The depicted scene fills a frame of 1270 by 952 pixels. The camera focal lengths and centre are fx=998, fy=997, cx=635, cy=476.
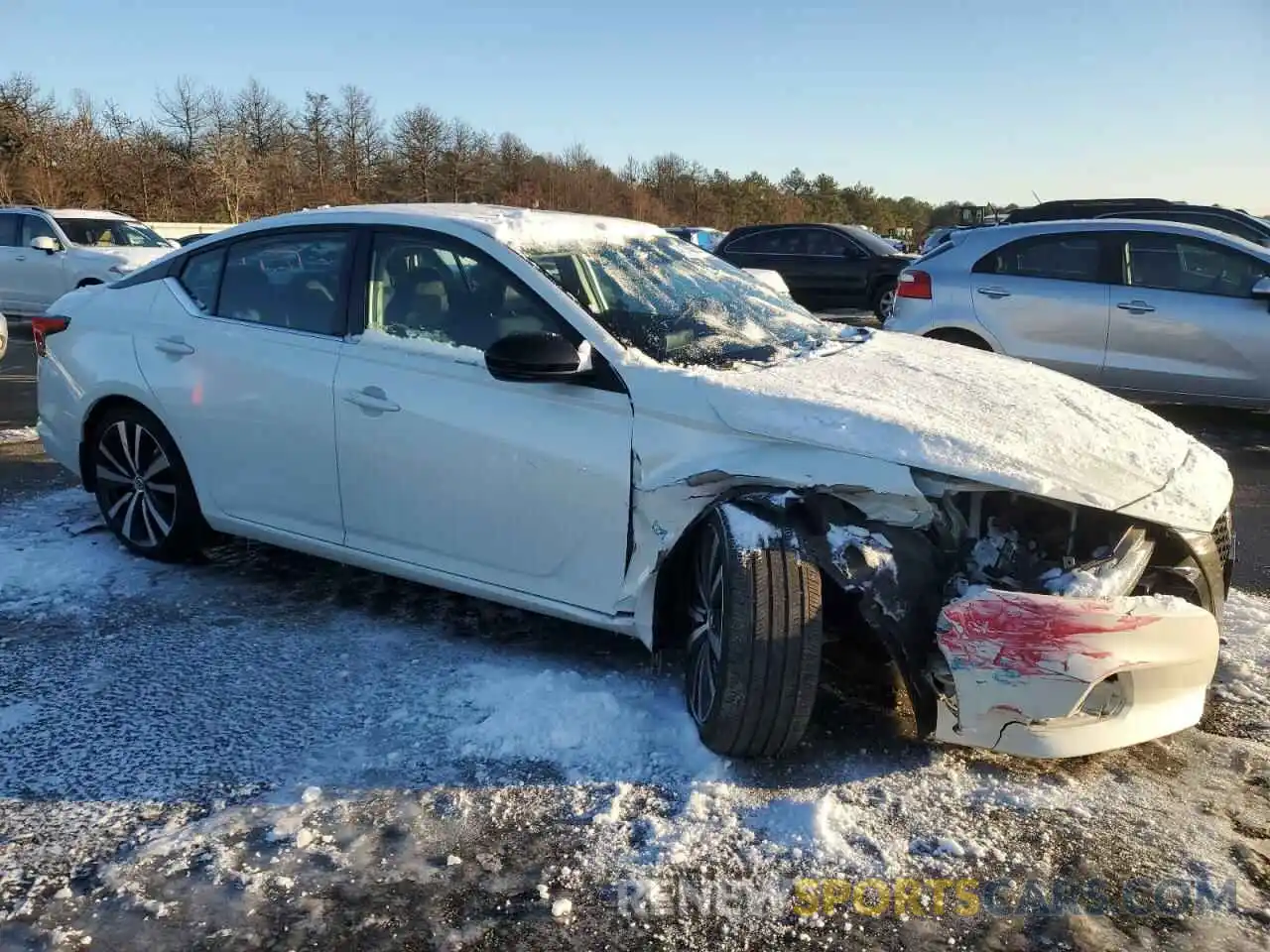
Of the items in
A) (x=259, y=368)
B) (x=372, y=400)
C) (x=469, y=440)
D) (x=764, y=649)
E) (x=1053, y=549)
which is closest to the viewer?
(x=764, y=649)

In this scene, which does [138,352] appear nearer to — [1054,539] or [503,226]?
[503,226]

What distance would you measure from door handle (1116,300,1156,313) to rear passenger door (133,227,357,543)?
5.91 m

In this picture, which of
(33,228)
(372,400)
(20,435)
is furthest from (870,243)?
(372,400)

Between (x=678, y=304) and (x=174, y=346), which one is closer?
(x=678, y=304)

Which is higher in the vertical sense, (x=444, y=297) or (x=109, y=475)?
(x=444, y=297)

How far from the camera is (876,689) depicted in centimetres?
319

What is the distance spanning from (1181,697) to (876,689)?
2.86 feet

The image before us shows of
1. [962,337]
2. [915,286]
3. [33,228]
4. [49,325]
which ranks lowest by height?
[962,337]

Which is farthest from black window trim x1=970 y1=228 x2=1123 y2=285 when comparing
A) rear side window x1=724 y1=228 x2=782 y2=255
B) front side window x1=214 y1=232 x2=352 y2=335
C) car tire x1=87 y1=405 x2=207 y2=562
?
rear side window x1=724 y1=228 x2=782 y2=255

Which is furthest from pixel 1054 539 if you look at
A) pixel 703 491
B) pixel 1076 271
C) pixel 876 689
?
pixel 1076 271

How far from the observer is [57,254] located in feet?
41.9

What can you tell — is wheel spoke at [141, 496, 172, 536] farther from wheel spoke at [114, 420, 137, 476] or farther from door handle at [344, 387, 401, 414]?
door handle at [344, 387, 401, 414]

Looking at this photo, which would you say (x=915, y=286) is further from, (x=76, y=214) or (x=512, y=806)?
(x=76, y=214)

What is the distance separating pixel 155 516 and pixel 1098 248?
265 inches
